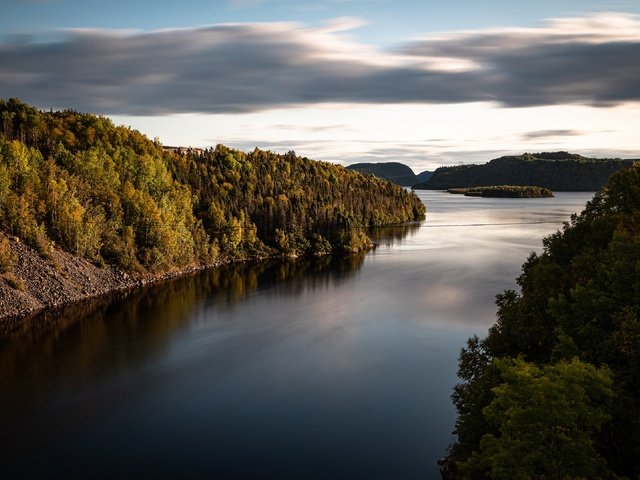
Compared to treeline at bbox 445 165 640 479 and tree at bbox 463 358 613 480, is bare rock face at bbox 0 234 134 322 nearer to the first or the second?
treeline at bbox 445 165 640 479

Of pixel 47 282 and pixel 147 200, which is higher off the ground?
pixel 147 200

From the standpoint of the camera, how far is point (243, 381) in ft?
144

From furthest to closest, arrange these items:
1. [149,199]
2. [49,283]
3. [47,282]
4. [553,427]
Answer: [149,199] < [49,283] < [47,282] < [553,427]

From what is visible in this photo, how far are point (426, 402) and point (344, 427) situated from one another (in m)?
7.27

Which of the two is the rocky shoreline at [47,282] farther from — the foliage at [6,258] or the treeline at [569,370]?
the treeline at [569,370]

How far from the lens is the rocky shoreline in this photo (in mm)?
59875

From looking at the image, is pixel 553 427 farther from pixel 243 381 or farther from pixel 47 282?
pixel 47 282

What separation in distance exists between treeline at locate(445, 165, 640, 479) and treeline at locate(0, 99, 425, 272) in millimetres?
59206

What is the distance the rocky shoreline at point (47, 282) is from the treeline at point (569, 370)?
159ft

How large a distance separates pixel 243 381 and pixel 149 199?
56.2 metres

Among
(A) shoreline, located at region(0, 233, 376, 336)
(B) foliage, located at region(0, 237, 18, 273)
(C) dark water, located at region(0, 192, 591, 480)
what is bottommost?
(C) dark water, located at region(0, 192, 591, 480)

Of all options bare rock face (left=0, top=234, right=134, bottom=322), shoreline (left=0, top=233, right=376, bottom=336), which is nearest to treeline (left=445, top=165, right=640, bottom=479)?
shoreline (left=0, top=233, right=376, bottom=336)

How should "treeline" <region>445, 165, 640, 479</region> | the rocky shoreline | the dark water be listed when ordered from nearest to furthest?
"treeline" <region>445, 165, 640, 479</region>, the dark water, the rocky shoreline

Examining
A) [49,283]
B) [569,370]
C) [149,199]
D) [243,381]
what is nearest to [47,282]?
[49,283]
